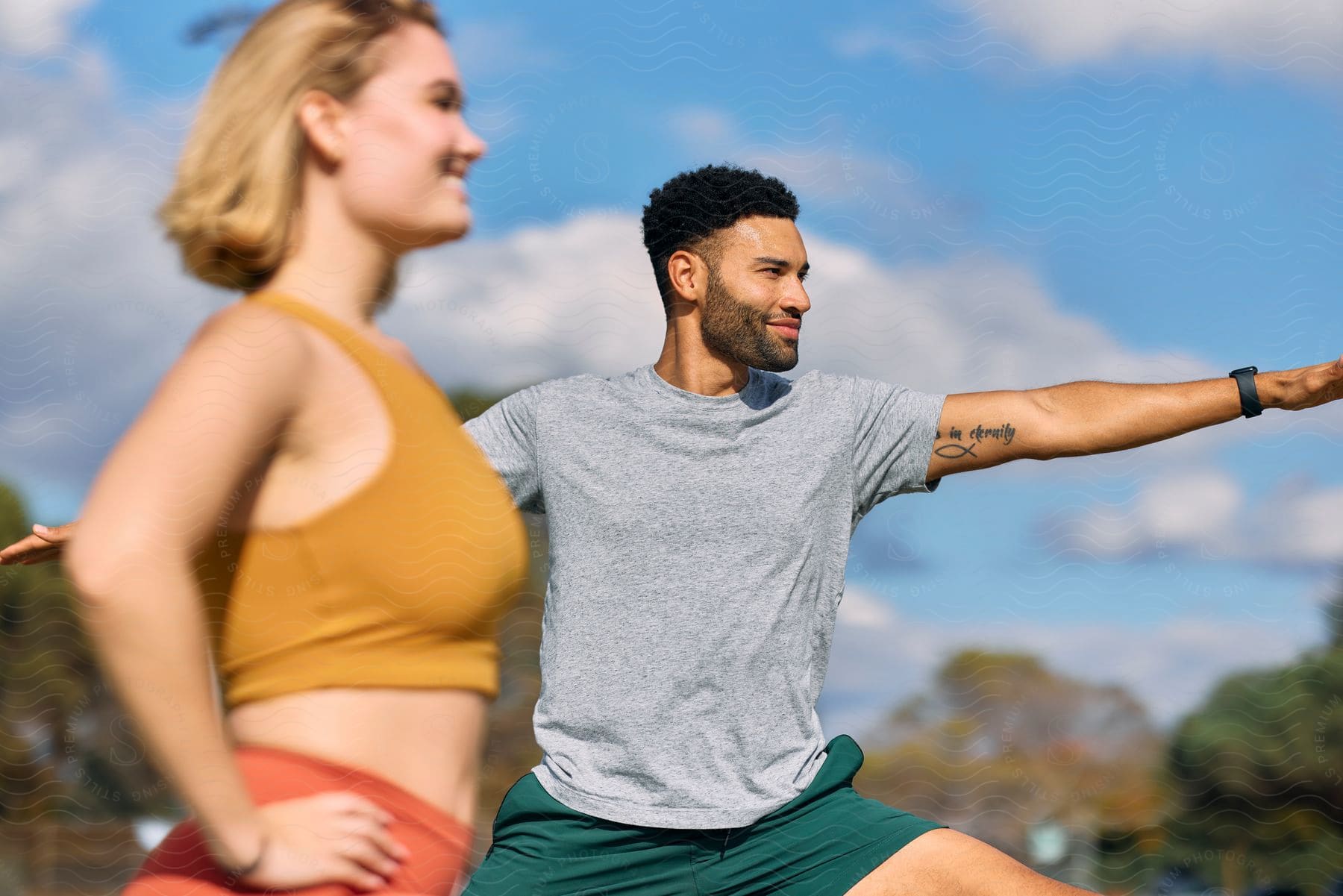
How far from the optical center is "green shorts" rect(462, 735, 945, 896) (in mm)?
1750

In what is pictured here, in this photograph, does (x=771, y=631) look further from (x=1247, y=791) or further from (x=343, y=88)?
(x=1247, y=791)

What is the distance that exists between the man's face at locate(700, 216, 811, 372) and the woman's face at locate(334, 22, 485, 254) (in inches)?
27.7

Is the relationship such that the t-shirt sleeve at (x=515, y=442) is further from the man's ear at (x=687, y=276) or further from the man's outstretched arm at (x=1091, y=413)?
the man's outstretched arm at (x=1091, y=413)

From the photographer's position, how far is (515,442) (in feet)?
6.31

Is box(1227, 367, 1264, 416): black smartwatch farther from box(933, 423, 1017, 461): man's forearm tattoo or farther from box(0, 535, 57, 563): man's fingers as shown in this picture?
box(0, 535, 57, 563): man's fingers

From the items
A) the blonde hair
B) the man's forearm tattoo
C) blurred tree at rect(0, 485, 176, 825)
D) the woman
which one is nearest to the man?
the man's forearm tattoo

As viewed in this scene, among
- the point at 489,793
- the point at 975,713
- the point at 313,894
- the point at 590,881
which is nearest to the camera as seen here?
the point at 313,894

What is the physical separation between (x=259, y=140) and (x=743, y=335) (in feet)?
2.88

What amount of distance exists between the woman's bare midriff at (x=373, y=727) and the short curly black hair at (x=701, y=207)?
1.03 m

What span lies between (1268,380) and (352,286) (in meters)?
1.30

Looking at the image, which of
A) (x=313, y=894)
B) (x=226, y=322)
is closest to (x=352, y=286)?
(x=226, y=322)

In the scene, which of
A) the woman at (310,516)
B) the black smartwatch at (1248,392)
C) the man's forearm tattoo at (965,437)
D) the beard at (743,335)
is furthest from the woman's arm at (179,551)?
the black smartwatch at (1248,392)

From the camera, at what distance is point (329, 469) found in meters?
1.23

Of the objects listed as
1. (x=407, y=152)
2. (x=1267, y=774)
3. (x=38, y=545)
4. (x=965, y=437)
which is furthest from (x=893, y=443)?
(x=1267, y=774)
